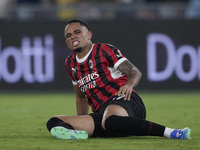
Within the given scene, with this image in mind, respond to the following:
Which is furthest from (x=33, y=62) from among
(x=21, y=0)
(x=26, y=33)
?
(x=21, y=0)

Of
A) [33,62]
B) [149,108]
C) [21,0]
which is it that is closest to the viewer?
[149,108]

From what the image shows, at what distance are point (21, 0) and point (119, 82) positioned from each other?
28.0 ft

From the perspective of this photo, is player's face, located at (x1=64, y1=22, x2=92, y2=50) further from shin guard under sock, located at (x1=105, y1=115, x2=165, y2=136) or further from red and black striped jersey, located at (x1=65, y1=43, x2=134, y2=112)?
shin guard under sock, located at (x1=105, y1=115, x2=165, y2=136)

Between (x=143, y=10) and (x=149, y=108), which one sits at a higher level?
(x=143, y=10)

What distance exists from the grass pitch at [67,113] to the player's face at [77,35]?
3.36 ft

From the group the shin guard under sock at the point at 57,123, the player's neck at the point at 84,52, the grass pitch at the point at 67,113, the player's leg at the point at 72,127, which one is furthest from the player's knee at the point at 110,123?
the player's neck at the point at 84,52

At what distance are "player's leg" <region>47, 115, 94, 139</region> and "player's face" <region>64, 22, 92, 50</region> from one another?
0.78 m

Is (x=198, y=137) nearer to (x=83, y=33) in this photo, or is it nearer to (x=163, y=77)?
(x=83, y=33)

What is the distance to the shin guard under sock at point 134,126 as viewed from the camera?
16.1ft

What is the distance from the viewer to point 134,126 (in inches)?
194

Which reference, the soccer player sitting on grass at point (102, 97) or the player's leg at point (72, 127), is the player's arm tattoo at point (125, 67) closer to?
the soccer player sitting on grass at point (102, 97)

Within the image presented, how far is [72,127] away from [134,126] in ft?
2.18

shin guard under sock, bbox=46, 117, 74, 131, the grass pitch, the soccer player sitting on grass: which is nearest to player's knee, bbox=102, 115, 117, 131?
the soccer player sitting on grass

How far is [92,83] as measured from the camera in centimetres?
552
